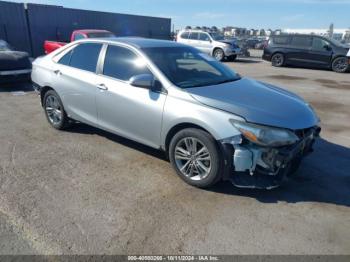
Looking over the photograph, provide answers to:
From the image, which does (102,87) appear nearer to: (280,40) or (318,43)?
(318,43)

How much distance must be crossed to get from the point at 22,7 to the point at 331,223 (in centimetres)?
1896

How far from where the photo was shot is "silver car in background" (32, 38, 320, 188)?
3.24 meters

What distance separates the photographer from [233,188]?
3.64 meters

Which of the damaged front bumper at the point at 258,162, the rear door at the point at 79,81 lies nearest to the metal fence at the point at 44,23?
the rear door at the point at 79,81

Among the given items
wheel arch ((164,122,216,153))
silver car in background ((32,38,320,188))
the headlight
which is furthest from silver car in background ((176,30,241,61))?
the headlight

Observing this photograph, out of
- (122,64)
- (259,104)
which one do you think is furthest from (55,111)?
(259,104)

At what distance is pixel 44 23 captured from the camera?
18.2 m

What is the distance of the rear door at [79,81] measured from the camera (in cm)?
456

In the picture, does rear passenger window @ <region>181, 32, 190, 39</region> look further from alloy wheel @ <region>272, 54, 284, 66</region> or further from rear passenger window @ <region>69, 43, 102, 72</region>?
rear passenger window @ <region>69, 43, 102, 72</region>

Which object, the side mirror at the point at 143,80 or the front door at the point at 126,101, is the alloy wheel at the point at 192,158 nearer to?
the front door at the point at 126,101

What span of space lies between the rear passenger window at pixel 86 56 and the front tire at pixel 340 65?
1431cm

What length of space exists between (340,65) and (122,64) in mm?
14451

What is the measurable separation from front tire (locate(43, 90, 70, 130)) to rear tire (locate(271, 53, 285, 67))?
14641 mm

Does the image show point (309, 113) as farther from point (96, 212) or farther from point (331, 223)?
point (96, 212)
